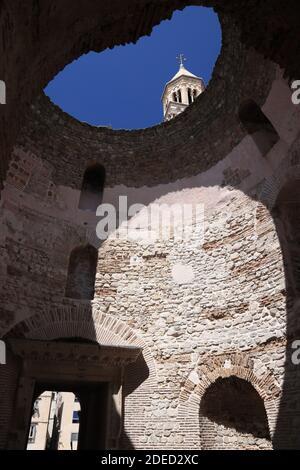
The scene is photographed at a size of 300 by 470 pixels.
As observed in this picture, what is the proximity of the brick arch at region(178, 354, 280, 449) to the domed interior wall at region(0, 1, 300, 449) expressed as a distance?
90mm

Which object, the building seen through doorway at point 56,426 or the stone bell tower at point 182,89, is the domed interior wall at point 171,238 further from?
the stone bell tower at point 182,89

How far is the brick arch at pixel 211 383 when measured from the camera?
5.63m

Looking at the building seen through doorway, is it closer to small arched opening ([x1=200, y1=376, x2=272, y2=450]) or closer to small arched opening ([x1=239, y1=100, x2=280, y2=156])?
small arched opening ([x1=200, y1=376, x2=272, y2=450])

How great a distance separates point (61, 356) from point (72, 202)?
3.61 m

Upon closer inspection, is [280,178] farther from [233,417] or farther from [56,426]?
[56,426]

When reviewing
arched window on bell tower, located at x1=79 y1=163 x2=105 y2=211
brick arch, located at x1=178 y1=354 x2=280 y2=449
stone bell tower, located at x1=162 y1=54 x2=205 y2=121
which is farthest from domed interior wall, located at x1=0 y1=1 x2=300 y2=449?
stone bell tower, located at x1=162 y1=54 x2=205 y2=121

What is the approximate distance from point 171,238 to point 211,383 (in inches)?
129

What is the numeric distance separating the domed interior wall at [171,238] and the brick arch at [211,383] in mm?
90

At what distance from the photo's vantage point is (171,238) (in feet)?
27.5

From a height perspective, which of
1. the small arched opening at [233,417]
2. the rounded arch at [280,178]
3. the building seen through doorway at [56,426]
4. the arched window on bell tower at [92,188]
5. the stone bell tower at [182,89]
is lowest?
the small arched opening at [233,417]

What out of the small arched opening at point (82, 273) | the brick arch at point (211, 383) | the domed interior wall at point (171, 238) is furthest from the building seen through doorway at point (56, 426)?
the brick arch at point (211, 383)

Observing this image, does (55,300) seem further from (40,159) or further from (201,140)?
(201,140)

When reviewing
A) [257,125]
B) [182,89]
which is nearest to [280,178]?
[257,125]

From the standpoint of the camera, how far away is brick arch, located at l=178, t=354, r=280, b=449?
18.5 feet
